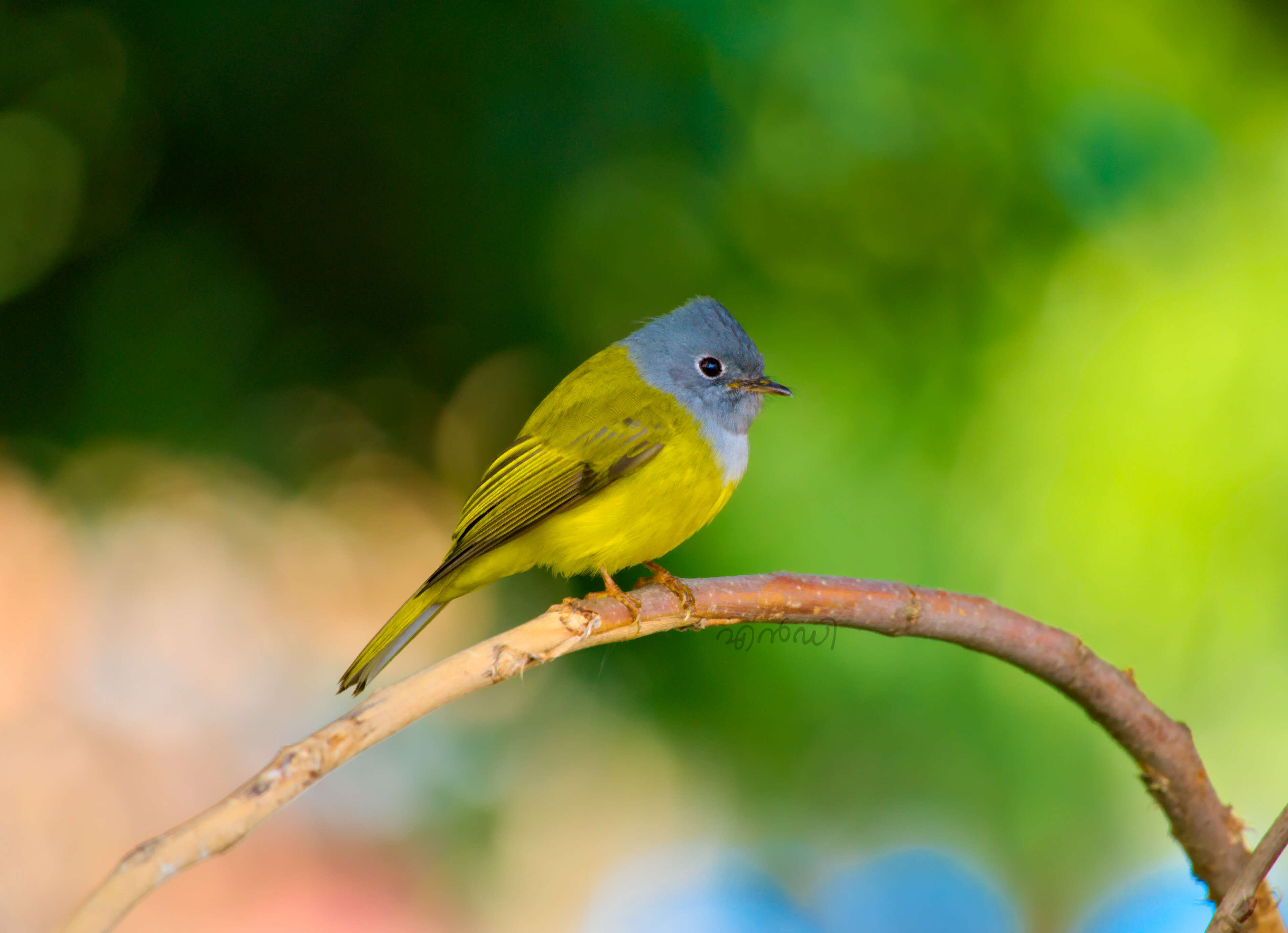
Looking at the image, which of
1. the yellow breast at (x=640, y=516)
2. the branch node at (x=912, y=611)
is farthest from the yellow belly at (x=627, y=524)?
the branch node at (x=912, y=611)

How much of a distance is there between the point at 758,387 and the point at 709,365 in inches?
3.8

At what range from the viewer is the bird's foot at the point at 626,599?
1431 mm

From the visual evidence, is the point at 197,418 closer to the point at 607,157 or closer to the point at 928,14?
the point at 607,157

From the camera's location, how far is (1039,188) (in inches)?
103

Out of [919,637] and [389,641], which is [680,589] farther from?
[389,641]

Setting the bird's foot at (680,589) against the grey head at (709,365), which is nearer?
the bird's foot at (680,589)

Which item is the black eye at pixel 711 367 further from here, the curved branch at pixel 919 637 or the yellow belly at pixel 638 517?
the curved branch at pixel 919 637

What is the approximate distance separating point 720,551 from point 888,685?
534mm

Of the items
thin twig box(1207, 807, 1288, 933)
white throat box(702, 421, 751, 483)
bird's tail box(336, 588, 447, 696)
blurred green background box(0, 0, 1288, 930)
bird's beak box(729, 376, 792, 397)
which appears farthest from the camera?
blurred green background box(0, 0, 1288, 930)

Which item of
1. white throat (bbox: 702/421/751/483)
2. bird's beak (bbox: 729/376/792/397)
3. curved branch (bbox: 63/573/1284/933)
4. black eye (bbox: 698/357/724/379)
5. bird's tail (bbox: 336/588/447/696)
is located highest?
black eye (bbox: 698/357/724/379)

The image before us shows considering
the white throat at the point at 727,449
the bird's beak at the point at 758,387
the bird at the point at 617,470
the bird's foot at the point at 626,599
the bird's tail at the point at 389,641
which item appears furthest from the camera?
the bird's beak at the point at 758,387

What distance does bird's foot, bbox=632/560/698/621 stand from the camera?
4.76ft

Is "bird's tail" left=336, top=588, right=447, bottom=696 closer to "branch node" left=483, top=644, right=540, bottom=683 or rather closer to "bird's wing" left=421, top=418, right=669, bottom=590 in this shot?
"bird's wing" left=421, top=418, right=669, bottom=590

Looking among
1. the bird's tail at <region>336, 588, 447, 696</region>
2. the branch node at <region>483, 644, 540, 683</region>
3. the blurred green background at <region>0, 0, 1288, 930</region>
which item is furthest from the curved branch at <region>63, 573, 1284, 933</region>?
the blurred green background at <region>0, 0, 1288, 930</region>
